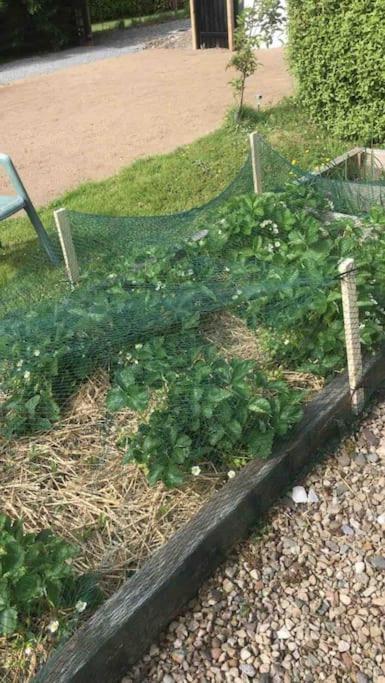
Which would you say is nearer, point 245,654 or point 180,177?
point 245,654

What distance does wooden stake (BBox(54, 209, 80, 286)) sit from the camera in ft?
12.7

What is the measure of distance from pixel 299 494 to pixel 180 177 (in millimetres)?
4157

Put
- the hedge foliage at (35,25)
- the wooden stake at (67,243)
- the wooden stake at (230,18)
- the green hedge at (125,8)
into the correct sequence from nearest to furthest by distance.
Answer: the wooden stake at (67,243) → the wooden stake at (230,18) → the hedge foliage at (35,25) → the green hedge at (125,8)

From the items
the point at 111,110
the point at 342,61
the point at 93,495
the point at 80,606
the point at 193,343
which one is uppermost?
the point at 342,61

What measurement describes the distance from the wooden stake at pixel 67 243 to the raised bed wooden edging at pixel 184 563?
1.65 meters

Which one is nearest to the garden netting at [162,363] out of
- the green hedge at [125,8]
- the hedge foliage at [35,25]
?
the hedge foliage at [35,25]

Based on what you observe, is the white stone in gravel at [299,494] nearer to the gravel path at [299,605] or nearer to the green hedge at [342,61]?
the gravel path at [299,605]

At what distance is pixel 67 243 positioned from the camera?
390cm

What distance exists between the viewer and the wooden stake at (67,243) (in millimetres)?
3871

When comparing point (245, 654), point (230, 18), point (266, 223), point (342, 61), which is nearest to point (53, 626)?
point (245, 654)

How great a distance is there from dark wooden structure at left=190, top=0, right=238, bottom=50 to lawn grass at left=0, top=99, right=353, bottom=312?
6.11 m

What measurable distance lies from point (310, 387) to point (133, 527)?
3.52 ft

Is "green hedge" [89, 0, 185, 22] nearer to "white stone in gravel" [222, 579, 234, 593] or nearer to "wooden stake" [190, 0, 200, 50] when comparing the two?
"wooden stake" [190, 0, 200, 50]

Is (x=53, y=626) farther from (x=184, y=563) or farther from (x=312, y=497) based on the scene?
(x=312, y=497)
